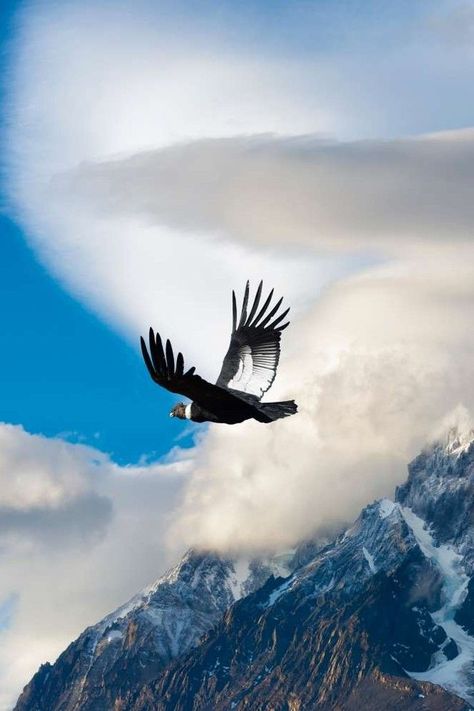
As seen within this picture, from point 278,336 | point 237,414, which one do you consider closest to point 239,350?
point 278,336

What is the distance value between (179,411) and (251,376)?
5435mm

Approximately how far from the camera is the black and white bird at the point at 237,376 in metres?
82.6

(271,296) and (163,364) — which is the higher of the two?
(271,296)

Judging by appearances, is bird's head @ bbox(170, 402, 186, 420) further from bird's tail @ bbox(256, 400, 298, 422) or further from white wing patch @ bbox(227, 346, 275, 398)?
bird's tail @ bbox(256, 400, 298, 422)

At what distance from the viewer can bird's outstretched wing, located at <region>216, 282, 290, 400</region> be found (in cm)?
9119

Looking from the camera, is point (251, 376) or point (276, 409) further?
point (251, 376)

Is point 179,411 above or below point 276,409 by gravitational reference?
above

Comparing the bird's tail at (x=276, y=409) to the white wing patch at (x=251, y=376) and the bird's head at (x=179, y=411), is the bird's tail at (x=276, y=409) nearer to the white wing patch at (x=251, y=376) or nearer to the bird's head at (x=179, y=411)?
the white wing patch at (x=251, y=376)

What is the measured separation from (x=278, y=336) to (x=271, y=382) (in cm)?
570

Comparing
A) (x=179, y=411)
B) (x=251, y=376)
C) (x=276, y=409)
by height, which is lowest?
(x=276, y=409)

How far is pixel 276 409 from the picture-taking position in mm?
86500

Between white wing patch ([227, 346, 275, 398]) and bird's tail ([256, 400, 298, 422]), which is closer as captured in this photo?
bird's tail ([256, 400, 298, 422])

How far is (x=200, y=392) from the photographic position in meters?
84.2

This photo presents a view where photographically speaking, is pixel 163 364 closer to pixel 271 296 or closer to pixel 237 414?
pixel 237 414
